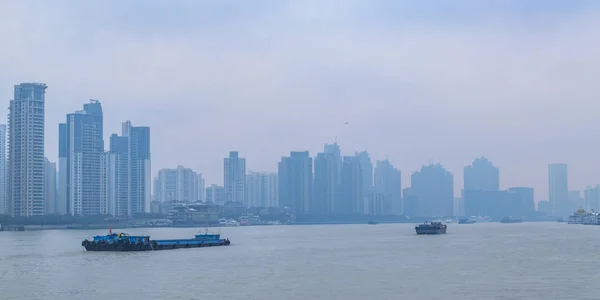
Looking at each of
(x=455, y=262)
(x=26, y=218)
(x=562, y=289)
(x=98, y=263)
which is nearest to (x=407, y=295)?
(x=562, y=289)

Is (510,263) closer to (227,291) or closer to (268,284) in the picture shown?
(268,284)

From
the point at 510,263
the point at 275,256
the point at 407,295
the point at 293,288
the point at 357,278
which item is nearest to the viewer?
the point at 407,295

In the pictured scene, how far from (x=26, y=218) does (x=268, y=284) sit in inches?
6422

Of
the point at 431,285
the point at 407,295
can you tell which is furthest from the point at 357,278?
the point at 407,295

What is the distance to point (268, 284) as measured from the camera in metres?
45.3

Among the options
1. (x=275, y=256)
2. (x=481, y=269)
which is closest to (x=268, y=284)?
(x=481, y=269)

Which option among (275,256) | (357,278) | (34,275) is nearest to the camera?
(357,278)

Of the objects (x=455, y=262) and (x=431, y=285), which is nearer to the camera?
(x=431, y=285)

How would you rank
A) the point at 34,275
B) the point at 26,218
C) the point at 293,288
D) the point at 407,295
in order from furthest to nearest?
the point at 26,218, the point at 34,275, the point at 293,288, the point at 407,295

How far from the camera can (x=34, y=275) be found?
171 feet

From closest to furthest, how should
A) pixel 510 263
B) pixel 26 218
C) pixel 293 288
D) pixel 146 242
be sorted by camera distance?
pixel 293 288
pixel 510 263
pixel 146 242
pixel 26 218

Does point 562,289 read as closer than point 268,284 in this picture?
Yes

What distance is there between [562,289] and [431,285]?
688 cm

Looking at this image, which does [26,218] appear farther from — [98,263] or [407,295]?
[407,295]
